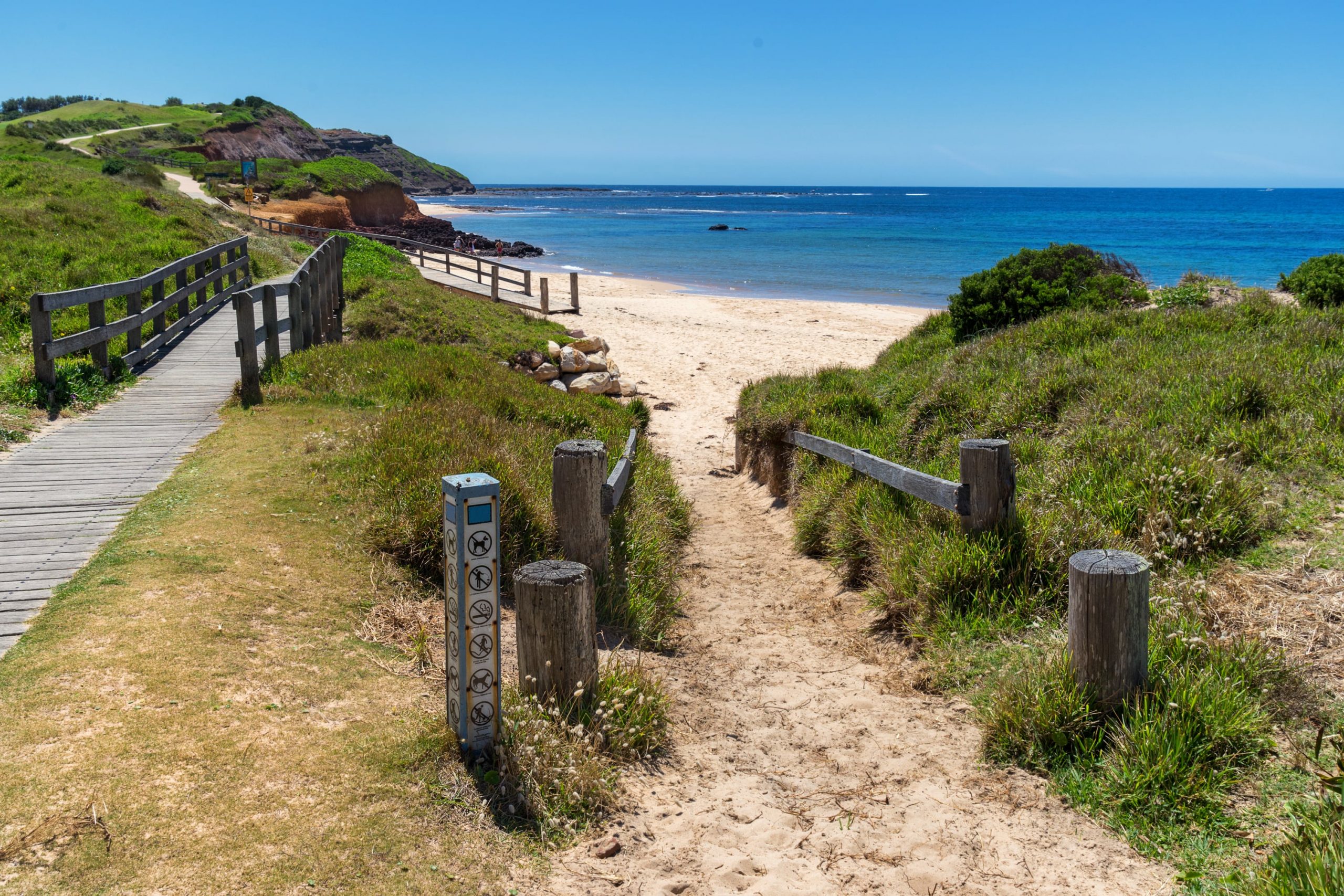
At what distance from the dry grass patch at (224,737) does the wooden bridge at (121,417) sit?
1.19 ft

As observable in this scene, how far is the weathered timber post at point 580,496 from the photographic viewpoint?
5.96 metres

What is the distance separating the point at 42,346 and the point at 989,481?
938 cm

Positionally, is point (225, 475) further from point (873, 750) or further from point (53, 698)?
point (873, 750)

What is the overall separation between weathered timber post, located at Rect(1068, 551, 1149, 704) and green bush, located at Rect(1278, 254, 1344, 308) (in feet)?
27.0

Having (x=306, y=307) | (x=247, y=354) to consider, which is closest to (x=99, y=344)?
(x=247, y=354)

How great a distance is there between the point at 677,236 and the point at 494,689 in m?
75.4

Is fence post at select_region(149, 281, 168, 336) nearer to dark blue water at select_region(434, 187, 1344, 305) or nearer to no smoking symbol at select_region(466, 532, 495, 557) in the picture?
no smoking symbol at select_region(466, 532, 495, 557)

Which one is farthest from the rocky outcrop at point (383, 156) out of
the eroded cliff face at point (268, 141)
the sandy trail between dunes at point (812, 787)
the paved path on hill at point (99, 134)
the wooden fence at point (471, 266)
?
the sandy trail between dunes at point (812, 787)

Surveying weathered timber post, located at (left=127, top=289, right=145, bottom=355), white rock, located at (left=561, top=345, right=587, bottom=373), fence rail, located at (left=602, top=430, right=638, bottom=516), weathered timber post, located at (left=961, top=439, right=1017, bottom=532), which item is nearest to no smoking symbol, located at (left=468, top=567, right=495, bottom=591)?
fence rail, located at (left=602, top=430, right=638, bottom=516)

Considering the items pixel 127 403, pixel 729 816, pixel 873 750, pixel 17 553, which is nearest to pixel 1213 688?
pixel 873 750

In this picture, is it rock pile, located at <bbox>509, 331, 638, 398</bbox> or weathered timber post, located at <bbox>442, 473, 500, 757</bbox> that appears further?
rock pile, located at <bbox>509, 331, 638, 398</bbox>

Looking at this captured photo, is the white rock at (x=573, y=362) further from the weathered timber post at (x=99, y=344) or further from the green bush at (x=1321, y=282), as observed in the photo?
the green bush at (x=1321, y=282)

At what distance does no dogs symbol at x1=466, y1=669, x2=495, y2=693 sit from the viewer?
12.9ft

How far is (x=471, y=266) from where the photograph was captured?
45906 mm
